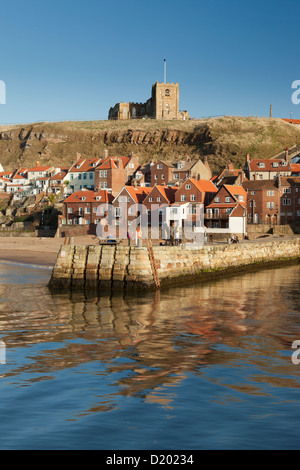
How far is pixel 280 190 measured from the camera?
3401 inches

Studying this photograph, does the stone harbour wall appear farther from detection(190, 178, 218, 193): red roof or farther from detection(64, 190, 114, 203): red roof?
detection(64, 190, 114, 203): red roof

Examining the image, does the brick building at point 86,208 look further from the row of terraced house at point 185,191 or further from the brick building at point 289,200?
the brick building at point 289,200

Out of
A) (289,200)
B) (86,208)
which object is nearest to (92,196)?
(86,208)

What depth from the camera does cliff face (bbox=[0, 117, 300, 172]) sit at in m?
154

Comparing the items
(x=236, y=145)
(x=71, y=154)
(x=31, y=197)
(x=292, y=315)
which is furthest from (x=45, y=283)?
(x=71, y=154)

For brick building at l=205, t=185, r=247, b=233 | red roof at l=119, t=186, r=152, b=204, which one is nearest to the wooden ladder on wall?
brick building at l=205, t=185, r=247, b=233

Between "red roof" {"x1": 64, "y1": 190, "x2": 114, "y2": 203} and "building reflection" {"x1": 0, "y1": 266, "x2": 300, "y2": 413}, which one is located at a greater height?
"red roof" {"x1": 64, "y1": 190, "x2": 114, "y2": 203}

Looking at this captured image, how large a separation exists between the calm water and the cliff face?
12510 centimetres

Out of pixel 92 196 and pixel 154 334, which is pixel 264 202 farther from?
pixel 154 334

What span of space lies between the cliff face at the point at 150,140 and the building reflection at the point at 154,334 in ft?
393

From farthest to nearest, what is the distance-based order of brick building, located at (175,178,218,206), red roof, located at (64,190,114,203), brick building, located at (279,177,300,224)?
red roof, located at (64,190,114,203)
brick building, located at (279,177,300,224)
brick building, located at (175,178,218,206)

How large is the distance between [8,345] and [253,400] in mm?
Result: 8087

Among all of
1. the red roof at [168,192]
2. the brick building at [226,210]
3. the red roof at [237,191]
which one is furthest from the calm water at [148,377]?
the red roof at [168,192]

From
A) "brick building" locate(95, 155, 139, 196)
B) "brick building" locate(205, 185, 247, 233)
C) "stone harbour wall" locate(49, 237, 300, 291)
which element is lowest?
"stone harbour wall" locate(49, 237, 300, 291)
